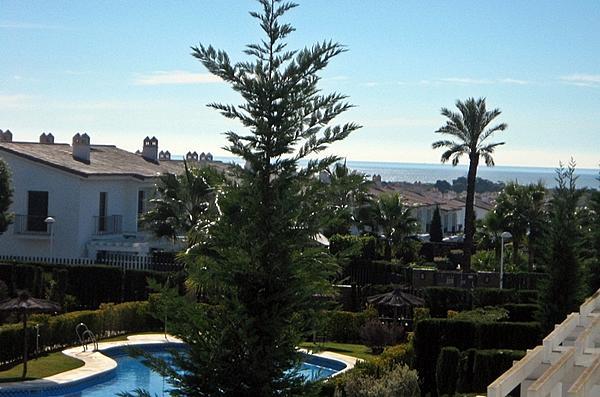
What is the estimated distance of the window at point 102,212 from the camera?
136ft

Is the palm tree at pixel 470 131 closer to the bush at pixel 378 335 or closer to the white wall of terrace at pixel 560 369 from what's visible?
the bush at pixel 378 335

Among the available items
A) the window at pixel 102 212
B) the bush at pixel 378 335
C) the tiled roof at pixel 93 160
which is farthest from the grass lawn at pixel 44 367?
the window at pixel 102 212

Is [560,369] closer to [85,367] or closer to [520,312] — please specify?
[85,367]

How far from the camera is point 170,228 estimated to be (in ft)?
114

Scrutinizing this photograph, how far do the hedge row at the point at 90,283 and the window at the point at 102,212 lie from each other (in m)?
9.08

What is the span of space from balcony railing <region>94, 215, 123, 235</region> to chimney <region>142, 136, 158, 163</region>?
27.5ft

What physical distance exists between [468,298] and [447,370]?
9.11 meters

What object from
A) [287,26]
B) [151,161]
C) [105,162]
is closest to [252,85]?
[287,26]

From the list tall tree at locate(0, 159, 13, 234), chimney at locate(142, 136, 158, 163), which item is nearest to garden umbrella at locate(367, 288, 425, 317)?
tall tree at locate(0, 159, 13, 234)

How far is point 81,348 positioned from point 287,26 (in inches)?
712

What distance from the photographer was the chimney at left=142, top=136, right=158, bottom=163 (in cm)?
5078

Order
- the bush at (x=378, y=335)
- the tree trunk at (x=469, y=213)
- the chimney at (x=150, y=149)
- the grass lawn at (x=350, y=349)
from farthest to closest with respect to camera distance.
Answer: the chimney at (x=150, y=149)
the tree trunk at (x=469, y=213)
the grass lawn at (x=350, y=349)
the bush at (x=378, y=335)

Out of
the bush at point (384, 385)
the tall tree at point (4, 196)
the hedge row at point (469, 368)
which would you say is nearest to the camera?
the bush at point (384, 385)

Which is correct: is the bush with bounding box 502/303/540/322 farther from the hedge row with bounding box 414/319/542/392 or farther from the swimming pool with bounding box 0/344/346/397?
the swimming pool with bounding box 0/344/346/397
